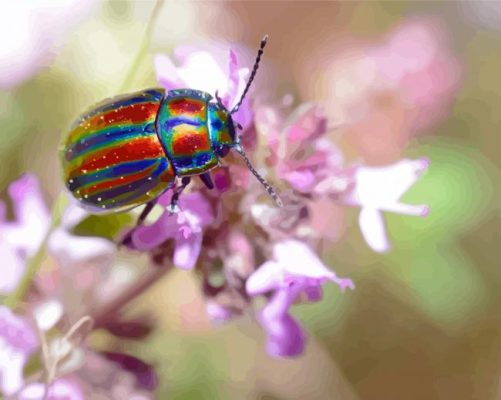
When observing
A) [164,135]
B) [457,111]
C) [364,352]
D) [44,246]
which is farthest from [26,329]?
[457,111]

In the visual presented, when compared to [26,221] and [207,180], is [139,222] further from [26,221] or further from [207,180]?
[26,221]

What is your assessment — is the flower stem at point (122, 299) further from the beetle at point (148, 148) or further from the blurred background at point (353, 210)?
the blurred background at point (353, 210)

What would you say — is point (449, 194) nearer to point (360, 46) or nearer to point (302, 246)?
point (360, 46)

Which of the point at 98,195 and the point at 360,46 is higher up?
the point at 98,195

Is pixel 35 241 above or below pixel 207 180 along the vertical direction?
below

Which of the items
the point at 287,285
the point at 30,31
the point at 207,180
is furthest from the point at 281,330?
the point at 30,31
